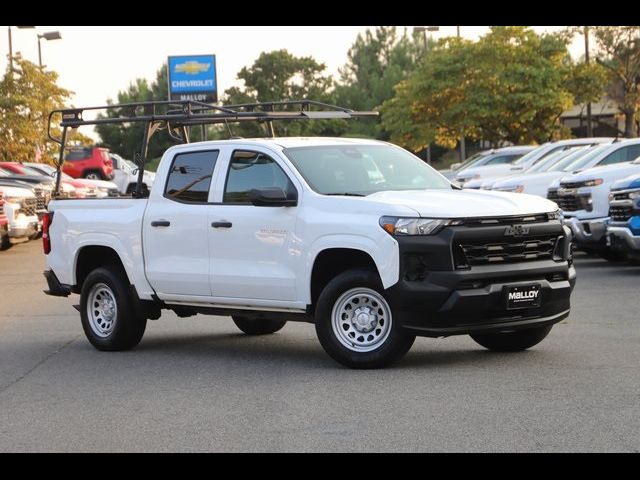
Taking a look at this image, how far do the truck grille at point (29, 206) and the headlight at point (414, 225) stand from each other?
18.2m

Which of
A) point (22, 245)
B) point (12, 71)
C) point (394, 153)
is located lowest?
point (22, 245)

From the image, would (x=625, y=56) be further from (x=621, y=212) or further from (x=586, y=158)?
(x=621, y=212)

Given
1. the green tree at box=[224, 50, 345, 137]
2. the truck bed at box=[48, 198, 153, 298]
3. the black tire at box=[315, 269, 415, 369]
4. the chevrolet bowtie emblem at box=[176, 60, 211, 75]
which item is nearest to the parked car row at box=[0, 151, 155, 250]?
the truck bed at box=[48, 198, 153, 298]

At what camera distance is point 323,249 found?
33.3 ft

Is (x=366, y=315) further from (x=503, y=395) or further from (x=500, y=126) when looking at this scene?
(x=500, y=126)

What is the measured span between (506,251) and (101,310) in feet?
14.2

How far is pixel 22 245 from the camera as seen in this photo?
30531mm

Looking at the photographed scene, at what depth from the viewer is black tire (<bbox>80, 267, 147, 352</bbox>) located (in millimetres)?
11938

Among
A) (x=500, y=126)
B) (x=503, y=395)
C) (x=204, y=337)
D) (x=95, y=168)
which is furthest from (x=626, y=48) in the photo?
(x=503, y=395)

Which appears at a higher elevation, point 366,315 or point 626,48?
point 626,48

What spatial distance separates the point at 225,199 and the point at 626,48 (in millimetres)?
45169

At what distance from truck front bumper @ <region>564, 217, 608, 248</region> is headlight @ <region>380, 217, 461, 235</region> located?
32.5ft

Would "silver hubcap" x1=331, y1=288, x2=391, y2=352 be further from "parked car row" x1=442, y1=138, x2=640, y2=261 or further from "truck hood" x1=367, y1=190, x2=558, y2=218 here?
"parked car row" x1=442, y1=138, x2=640, y2=261

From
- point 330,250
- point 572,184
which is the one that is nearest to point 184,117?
point 330,250
